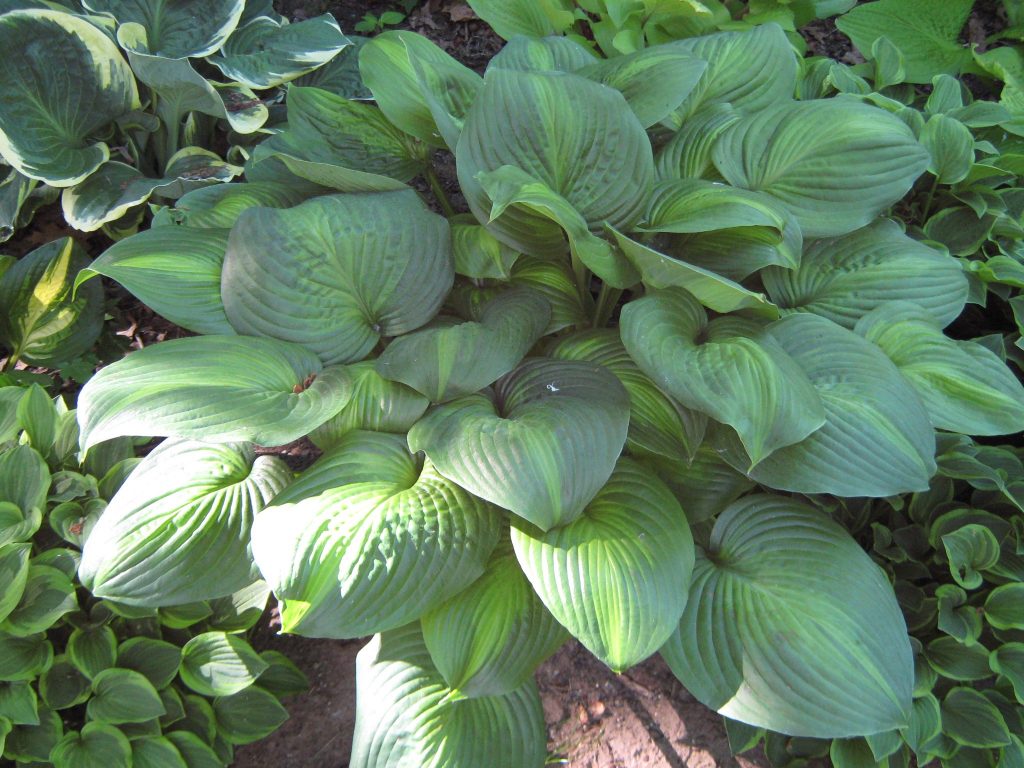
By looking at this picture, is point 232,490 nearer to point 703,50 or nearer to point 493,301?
point 493,301

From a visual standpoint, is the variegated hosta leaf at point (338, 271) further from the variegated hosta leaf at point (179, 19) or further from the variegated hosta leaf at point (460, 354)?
the variegated hosta leaf at point (179, 19)

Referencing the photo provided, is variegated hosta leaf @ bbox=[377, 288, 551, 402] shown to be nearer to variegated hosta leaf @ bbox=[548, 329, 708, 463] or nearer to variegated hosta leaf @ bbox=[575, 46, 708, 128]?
variegated hosta leaf @ bbox=[548, 329, 708, 463]

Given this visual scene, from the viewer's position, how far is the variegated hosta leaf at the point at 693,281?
1318mm

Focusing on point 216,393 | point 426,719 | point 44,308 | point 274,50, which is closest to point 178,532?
point 216,393

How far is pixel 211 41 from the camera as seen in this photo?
7.27ft

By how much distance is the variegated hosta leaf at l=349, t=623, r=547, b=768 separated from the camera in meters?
1.31

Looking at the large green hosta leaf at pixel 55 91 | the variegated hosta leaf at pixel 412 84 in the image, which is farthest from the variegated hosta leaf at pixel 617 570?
the large green hosta leaf at pixel 55 91

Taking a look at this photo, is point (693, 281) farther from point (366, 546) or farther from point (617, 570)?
point (366, 546)

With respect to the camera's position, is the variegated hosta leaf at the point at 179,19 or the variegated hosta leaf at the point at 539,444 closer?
the variegated hosta leaf at the point at 539,444

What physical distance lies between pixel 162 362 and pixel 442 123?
0.73 m

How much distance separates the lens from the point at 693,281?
137 cm

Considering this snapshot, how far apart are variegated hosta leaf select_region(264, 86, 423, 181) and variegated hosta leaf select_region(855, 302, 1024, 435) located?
1176 mm

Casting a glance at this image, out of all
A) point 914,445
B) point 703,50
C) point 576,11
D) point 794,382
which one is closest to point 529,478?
point 794,382

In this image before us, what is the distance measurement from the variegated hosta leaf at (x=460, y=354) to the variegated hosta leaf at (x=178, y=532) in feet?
1.02
